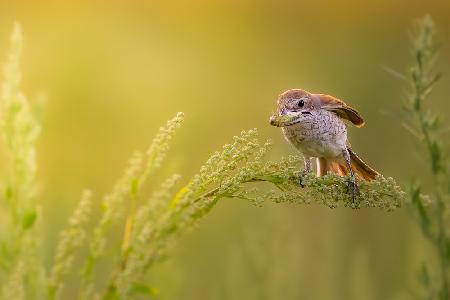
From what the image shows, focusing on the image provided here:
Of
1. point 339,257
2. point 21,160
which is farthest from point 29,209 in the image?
point 339,257

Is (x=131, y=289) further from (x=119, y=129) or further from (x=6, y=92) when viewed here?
(x=119, y=129)

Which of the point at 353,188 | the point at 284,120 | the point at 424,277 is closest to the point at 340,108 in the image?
the point at 284,120

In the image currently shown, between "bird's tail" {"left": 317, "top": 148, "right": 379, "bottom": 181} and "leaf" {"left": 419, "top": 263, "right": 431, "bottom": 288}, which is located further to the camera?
"bird's tail" {"left": 317, "top": 148, "right": 379, "bottom": 181}

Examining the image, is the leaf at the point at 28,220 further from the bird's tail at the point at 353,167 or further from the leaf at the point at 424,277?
the bird's tail at the point at 353,167

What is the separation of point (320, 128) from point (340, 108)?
14 cm

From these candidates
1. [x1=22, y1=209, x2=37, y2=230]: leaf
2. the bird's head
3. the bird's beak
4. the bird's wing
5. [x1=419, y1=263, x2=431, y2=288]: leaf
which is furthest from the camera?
the bird's head

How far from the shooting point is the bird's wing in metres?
4.64

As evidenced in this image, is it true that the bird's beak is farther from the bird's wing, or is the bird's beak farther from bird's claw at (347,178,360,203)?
bird's claw at (347,178,360,203)

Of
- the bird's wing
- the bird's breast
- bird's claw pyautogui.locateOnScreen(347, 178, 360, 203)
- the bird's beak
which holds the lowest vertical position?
bird's claw pyautogui.locateOnScreen(347, 178, 360, 203)

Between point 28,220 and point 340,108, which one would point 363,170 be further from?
point 28,220

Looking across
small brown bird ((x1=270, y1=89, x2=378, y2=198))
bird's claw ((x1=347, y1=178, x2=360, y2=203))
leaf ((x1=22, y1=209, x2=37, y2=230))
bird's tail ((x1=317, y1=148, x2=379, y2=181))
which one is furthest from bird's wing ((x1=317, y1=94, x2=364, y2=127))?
leaf ((x1=22, y1=209, x2=37, y2=230))

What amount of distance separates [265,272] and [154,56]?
29.9 ft

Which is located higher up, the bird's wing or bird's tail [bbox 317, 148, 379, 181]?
the bird's wing

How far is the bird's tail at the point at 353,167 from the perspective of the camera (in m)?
4.28
